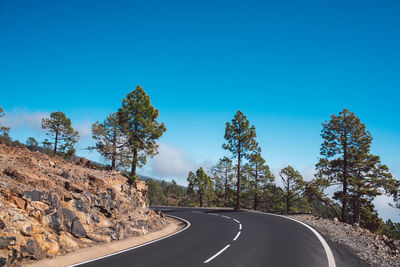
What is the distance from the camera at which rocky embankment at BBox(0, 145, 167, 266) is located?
27.7 feet

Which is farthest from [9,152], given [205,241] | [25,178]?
[205,241]

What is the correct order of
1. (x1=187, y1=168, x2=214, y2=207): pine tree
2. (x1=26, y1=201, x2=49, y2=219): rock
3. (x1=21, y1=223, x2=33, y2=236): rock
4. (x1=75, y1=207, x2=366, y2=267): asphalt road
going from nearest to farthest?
(x1=75, y1=207, x2=366, y2=267): asphalt road < (x1=21, y1=223, x2=33, y2=236): rock < (x1=26, y1=201, x2=49, y2=219): rock < (x1=187, y1=168, x2=214, y2=207): pine tree

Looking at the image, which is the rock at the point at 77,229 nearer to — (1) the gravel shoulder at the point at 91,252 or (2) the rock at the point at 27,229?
(1) the gravel shoulder at the point at 91,252

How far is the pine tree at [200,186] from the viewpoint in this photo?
47312mm

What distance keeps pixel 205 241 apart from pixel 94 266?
18.1ft

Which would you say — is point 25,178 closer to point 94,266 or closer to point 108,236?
point 108,236

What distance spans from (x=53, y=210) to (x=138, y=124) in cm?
1659

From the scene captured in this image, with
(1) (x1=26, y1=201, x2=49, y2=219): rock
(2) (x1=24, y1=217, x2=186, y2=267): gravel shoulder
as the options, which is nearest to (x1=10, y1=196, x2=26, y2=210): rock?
(1) (x1=26, y1=201, x2=49, y2=219): rock

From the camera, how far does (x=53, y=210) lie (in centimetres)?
1046

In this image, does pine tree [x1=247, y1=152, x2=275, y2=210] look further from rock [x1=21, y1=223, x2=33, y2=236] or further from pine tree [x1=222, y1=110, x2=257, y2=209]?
rock [x1=21, y1=223, x2=33, y2=236]

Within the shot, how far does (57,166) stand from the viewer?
1597 cm

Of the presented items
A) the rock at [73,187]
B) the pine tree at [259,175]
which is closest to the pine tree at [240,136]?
the pine tree at [259,175]

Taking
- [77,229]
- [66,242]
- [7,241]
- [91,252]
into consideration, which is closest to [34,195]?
[77,229]

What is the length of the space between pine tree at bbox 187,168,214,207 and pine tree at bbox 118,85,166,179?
74.7ft
